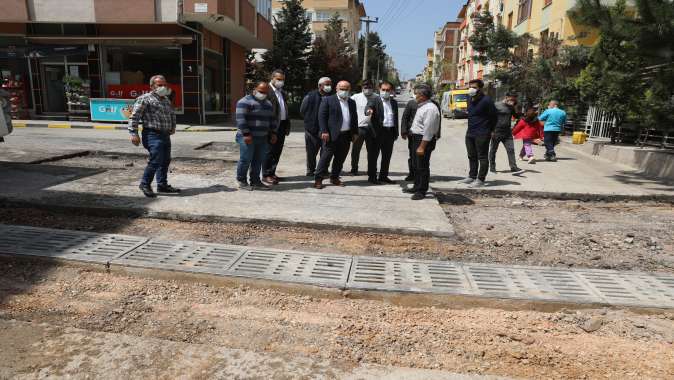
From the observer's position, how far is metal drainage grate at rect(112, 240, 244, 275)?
3986 millimetres

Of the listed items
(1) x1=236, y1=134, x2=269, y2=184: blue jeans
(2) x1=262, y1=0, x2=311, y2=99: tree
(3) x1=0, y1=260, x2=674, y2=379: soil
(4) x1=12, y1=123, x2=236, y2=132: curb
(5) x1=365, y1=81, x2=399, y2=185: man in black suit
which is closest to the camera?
(3) x1=0, y1=260, x2=674, y2=379: soil

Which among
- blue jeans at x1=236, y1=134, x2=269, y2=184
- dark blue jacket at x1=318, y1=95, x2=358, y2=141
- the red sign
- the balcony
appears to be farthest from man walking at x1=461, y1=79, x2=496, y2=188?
the red sign

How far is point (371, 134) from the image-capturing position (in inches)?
303

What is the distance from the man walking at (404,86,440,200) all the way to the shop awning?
13812 millimetres

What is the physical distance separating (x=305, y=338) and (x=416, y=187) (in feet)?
13.5

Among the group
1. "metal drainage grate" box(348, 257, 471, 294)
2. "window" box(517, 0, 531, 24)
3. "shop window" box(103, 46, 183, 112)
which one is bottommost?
"metal drainage grate" box(348, 257, 471, 294)

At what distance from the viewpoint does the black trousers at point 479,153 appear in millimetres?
7523

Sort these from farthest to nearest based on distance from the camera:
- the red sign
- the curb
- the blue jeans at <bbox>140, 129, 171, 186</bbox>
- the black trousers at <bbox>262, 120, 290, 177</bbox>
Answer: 1. the red sign
2. the curb
3. the black trousers at <bbox>262, 120, 290, 177</bbox>
4. the blue jeans at <bbox>140, 129, 171, 186</bbox>

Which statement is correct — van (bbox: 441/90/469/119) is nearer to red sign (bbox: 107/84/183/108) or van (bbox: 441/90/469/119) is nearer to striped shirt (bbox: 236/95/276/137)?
red sign (bbox: 107/84/183/108)

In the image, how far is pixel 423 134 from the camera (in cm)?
648

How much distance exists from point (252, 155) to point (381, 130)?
2.31m

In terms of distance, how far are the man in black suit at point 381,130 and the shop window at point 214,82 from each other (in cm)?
1368

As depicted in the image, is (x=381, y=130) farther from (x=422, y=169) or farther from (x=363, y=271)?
(x=363, y=271)

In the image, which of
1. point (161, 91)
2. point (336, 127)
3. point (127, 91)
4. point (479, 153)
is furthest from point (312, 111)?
point (127, 91)
